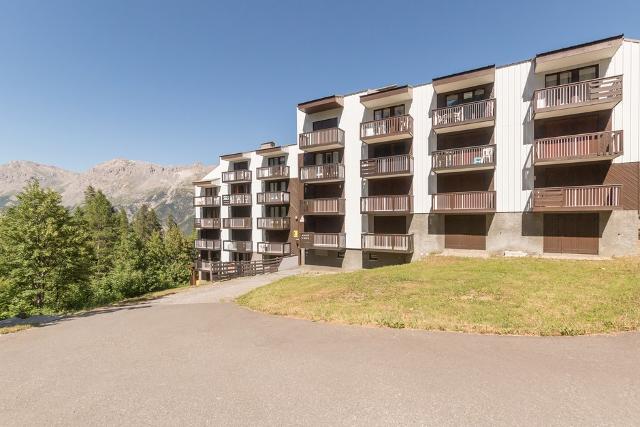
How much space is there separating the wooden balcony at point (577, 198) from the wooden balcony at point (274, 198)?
23227mm

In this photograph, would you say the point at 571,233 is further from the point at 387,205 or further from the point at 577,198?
the point at 387,205

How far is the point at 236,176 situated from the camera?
3744cm

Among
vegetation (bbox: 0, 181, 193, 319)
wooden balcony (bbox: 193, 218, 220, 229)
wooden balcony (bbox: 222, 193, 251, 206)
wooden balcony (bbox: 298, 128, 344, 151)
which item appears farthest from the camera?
wooden balcony (bbox: 193, 218, 220, 229)

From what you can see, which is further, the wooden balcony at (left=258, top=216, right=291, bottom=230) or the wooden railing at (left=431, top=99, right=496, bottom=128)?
the wooden balcony at (left=258, top=216, right=291, bottom=230)

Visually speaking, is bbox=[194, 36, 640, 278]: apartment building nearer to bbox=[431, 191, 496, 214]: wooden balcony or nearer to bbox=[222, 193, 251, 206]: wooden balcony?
bbox=[431, 191, 496, 214]: wooden balcony

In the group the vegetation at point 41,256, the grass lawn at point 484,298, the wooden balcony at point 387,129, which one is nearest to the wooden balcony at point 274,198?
the wooden balcony at point 387,129

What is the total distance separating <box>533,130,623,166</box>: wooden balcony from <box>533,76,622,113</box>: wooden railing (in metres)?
2.04

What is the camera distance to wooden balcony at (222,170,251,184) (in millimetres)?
36562

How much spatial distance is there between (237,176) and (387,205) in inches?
866

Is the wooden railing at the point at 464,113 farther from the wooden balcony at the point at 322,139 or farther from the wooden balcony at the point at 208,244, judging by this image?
the wooden balcony at the point at 208,244

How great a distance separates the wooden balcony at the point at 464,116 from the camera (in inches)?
784

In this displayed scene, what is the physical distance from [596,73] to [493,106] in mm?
5736

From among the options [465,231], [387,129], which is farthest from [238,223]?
[465,231]

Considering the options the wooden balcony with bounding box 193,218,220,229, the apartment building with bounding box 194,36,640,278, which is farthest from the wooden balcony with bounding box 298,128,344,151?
the wooden balcony with bounding box 193,218,220,229
